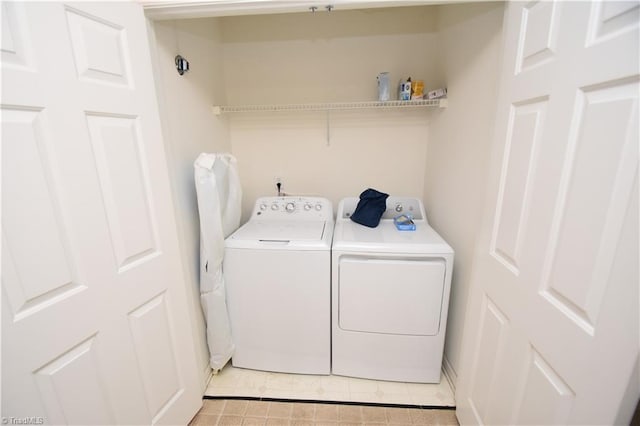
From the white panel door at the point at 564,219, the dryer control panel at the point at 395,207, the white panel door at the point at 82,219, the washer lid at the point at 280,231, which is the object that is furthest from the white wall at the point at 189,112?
the white panel door at the point at 564,219

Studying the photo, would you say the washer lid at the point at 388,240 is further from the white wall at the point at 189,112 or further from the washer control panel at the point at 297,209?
the white wall at the point at 189,112

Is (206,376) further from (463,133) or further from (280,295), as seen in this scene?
(463,133)

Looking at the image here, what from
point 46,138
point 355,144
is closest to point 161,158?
point 46,138

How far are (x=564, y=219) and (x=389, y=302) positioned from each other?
1.02 meters

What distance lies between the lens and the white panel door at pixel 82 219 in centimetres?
74

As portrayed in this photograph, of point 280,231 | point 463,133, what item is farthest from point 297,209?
point 463,133

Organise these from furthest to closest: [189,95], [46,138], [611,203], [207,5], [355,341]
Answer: [355,341], [189,95], [207,5], [46,138], [611,203]

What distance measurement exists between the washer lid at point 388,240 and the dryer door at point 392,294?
0.25 feet

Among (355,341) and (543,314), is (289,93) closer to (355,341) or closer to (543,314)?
(355,341)

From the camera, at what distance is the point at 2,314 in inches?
28.3

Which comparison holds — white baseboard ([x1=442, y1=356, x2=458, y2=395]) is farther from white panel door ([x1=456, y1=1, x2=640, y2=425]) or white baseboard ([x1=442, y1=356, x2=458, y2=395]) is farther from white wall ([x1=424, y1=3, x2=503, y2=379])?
white panel door ([x1=456, y1=1, x2=640, y2=425])

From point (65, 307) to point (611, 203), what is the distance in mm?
1620

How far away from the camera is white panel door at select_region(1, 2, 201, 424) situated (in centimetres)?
74

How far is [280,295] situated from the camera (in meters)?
1.64
